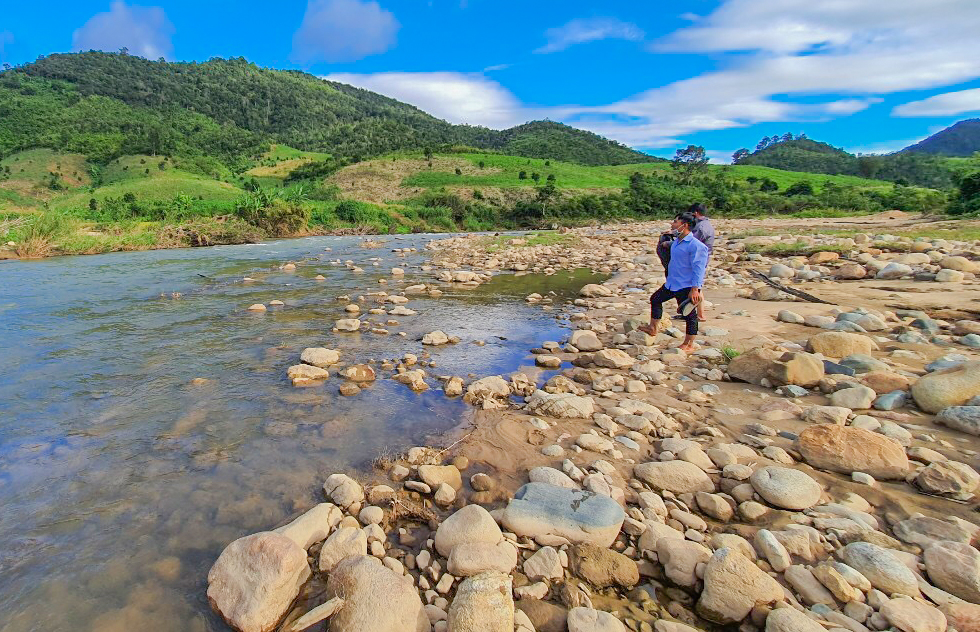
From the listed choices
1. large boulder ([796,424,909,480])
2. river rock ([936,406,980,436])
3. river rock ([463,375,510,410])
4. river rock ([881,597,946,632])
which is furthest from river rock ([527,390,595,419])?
river rock ([936,406,980,436])

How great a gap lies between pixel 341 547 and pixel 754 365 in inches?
190

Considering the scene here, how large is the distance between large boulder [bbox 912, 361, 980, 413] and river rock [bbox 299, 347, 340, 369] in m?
6.53

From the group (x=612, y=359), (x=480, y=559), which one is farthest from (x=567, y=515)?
(x=612, y=359)

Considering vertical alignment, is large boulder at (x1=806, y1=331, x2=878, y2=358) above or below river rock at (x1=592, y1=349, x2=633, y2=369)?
above

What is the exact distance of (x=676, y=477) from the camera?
3.32m

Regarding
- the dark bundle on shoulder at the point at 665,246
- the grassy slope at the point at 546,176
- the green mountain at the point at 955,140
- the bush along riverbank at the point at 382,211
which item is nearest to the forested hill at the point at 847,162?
the grassy slope at the point at 546,176

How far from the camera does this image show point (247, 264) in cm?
1856

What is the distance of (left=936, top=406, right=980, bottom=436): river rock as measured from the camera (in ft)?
11.9

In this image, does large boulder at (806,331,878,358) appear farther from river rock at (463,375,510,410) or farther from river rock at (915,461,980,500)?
river rock at (463,375,510,410)

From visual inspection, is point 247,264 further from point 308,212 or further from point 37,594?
point 308,212

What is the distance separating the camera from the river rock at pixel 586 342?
6762mm

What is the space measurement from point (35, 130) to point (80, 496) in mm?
132212

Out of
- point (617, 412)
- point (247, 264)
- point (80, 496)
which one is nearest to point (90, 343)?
point (80, 496)

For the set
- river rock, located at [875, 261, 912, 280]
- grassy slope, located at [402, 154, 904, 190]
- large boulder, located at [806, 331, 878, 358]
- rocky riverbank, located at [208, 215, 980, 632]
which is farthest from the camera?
grassy slope, located at [402, 154, 904, 190]
